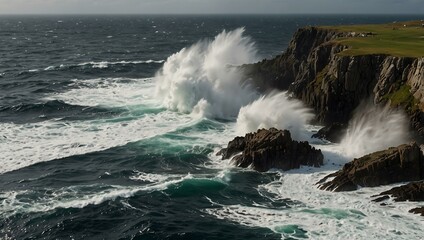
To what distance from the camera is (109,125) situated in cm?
6072

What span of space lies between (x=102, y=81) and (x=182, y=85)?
2803 cm

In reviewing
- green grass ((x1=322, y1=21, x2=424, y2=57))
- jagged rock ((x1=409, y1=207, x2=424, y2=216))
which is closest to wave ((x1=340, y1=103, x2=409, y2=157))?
green grass ((x1=322, y1=21, x2=424, y2=57))

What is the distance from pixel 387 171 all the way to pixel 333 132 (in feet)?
42.9

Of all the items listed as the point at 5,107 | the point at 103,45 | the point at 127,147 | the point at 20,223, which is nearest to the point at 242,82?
the point at 127,147

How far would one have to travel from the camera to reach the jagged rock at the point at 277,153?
4469cm

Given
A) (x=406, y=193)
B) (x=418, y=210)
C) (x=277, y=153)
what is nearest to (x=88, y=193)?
(x=277, y=153)

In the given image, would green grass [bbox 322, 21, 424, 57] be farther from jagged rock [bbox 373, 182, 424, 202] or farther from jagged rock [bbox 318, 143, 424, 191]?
jagged rock [bbox 373, 182, 424, 202]

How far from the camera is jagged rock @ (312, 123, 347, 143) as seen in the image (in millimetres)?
52469

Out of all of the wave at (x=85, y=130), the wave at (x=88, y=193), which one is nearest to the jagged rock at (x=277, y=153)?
the wave at (x=88, y=193)

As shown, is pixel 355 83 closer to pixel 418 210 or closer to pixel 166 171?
pixel 418 210

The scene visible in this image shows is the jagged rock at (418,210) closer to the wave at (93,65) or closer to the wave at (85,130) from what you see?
the wave at (85,130)

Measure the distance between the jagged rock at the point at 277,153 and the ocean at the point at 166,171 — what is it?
109 centimetres

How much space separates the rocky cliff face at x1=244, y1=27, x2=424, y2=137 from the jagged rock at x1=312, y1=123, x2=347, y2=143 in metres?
3.56

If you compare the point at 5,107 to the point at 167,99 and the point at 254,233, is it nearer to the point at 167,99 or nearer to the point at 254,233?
the point at 167,99
